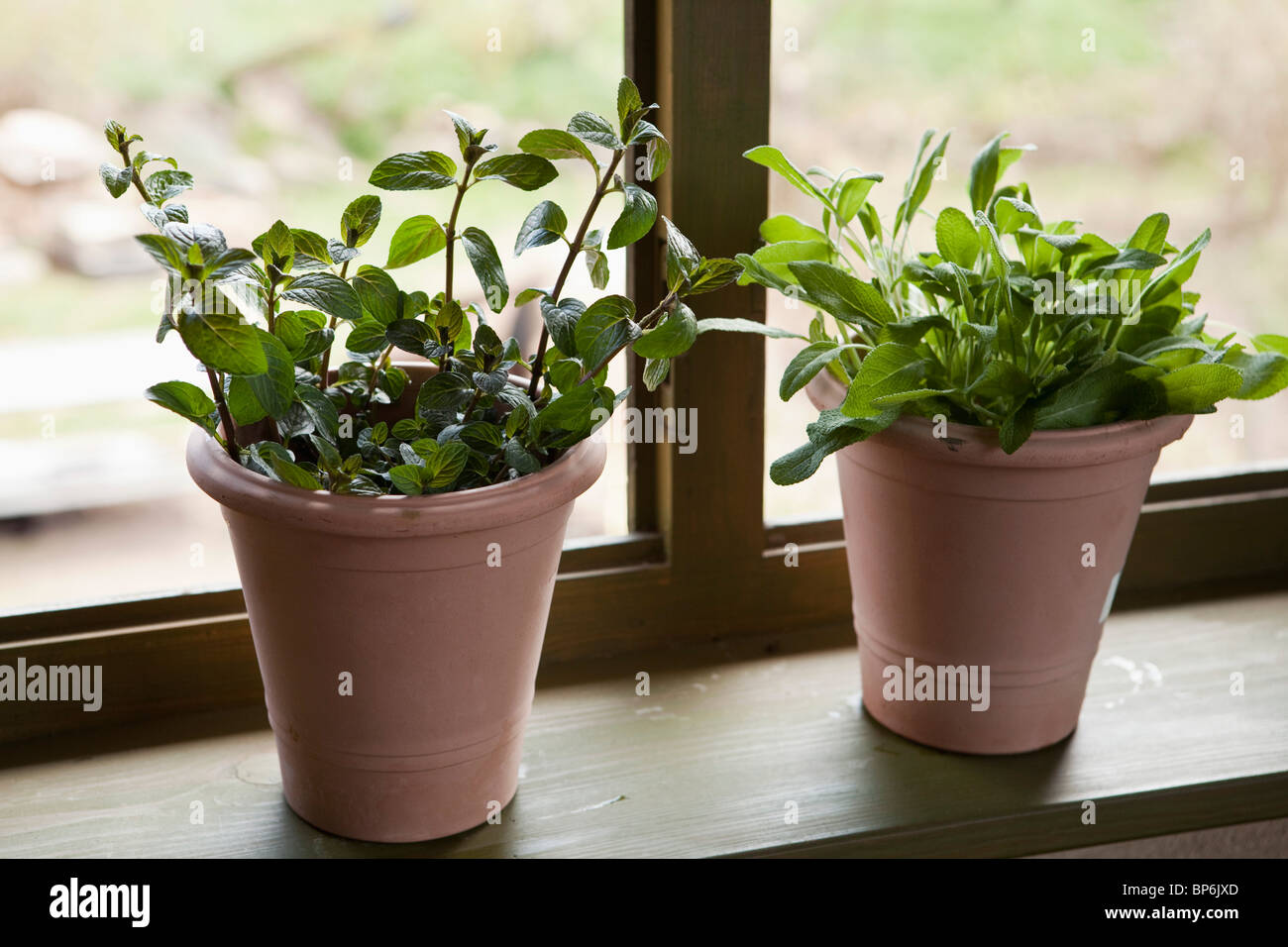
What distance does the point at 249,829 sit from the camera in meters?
0.94

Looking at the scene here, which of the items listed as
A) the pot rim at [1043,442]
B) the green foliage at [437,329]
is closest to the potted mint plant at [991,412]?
the pot rim at [1043,442]

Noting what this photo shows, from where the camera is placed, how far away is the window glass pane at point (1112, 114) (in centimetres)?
142

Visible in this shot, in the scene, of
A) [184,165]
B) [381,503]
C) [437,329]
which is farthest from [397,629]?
[184,165]

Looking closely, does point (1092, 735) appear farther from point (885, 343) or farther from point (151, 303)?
point (151, 303)

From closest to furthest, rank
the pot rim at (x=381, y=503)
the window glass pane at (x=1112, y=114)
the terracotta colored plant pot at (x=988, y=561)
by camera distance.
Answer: the pot rim at (x=381, y=503)
the terracotta colored plant pot at (x=988, y=561)
the window glass pane at (x=1112, y=114)

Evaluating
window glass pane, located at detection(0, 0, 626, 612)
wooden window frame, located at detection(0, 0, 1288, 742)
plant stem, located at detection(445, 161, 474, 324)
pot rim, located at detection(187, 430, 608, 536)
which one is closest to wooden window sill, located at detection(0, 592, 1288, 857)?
wooden window frame, located at detection(0, 0, 1288, 742)

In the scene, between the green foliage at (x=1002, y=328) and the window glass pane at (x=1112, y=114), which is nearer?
the green foliage at (x=1002, y=328)

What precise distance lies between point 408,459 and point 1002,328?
1.36 ft

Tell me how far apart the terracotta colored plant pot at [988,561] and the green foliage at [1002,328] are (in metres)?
0.03

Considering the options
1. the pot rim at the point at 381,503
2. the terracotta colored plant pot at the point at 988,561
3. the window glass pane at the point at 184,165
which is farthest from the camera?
the window glass pane at the point at 184,165

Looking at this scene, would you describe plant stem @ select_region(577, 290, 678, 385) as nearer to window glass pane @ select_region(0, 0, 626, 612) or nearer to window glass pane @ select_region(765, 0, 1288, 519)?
window glass pane @ select_region(0, 0, 626, 612)

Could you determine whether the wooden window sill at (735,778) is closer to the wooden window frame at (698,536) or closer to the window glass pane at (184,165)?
the wooden window frame at (698,536)

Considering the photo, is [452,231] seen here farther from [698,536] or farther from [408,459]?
[698,536]

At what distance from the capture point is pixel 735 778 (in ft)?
3.31
